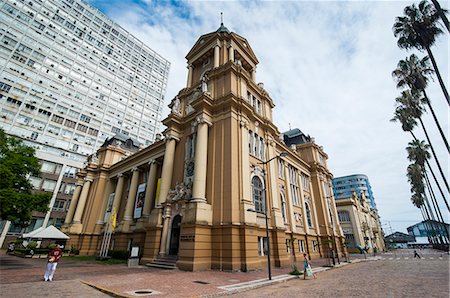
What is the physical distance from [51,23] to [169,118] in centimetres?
5930

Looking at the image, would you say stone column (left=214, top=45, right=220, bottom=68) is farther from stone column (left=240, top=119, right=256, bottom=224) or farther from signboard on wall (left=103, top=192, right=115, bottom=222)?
signboard on wall (left=103, top=192, right=115, bottom=222)

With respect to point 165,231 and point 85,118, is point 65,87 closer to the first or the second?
point 85,118

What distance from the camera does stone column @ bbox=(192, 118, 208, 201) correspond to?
17.7 m

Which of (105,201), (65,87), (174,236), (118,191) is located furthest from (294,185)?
(65,87)

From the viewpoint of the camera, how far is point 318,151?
132 ft

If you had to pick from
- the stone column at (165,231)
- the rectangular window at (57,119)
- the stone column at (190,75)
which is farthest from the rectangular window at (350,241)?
the rectangular window at (57,119)

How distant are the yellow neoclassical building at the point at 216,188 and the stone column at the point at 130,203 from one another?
0.44 ft

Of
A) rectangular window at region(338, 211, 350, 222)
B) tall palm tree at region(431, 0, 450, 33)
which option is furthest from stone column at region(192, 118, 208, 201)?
rectangular window at region(338, 211, 350, 222)

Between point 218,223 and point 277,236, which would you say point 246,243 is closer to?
point 218,223

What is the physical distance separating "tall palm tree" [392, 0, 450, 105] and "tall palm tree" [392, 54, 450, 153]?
17.8ft

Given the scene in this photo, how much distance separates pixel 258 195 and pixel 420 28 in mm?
19722

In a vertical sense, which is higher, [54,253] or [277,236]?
[277,236]


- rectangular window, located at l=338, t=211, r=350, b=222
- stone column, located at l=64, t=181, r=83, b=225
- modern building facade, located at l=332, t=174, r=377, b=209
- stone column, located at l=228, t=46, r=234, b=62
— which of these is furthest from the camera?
modern building facade, located at l=332, t=174, r=377, b=209

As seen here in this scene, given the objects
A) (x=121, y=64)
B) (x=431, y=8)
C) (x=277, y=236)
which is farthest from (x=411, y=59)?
(x=121, y=64)
